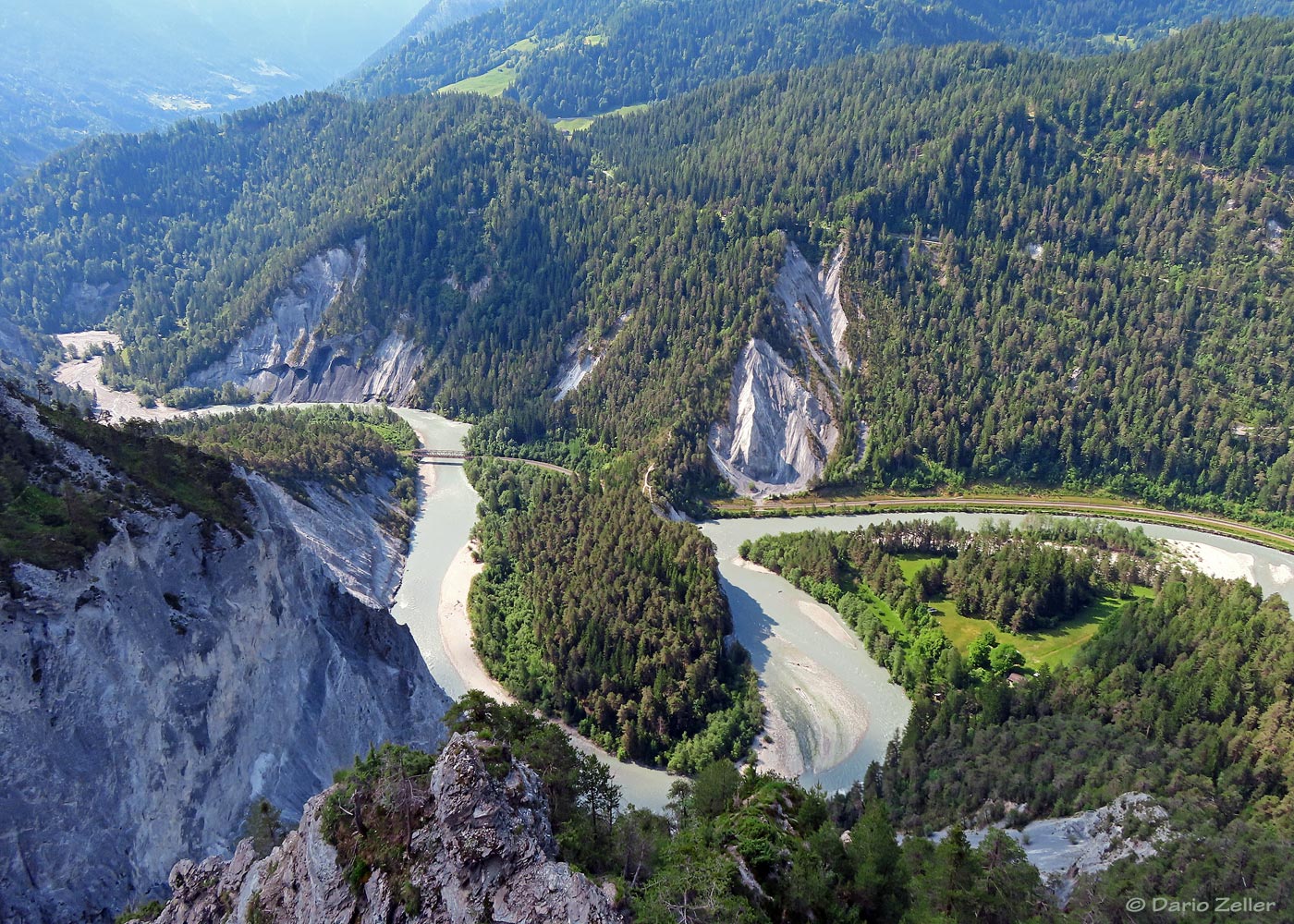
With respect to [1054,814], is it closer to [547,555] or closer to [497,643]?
[497,643]

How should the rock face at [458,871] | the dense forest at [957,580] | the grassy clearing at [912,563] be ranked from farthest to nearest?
1. the grassy clearing at [912,563]
2. the dense forest at [957,580]
3. the rock face at [458,871]

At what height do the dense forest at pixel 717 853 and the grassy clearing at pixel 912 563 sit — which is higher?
the dense forest at pixel 717 853

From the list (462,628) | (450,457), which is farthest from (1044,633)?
(450,457)

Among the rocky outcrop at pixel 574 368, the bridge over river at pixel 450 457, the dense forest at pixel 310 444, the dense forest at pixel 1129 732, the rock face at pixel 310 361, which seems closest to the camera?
the dense forest at pixel 1129 732

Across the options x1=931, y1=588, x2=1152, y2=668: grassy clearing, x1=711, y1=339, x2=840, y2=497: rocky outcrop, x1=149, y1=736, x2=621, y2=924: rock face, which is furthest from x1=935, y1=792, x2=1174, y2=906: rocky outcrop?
x1=711, y1=339, x2=840, y2=497: rocky outcrop

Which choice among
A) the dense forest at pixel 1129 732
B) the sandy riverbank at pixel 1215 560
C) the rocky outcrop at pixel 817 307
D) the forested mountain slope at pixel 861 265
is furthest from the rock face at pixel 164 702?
the sandy riverbank at pixel 1215 560

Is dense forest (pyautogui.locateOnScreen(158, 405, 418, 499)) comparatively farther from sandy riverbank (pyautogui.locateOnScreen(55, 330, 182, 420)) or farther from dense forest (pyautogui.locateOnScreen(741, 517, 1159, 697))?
dense forest (pyautogui.locateOnScreen(741, 517, 1159, 697))

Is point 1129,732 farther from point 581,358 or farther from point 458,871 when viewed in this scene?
point 581,358

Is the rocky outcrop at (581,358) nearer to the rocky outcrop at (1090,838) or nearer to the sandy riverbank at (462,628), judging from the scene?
the sandy riverbank at (462,628)

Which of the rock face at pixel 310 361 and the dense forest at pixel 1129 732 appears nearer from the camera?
the dense forest at pixel 1129 732
